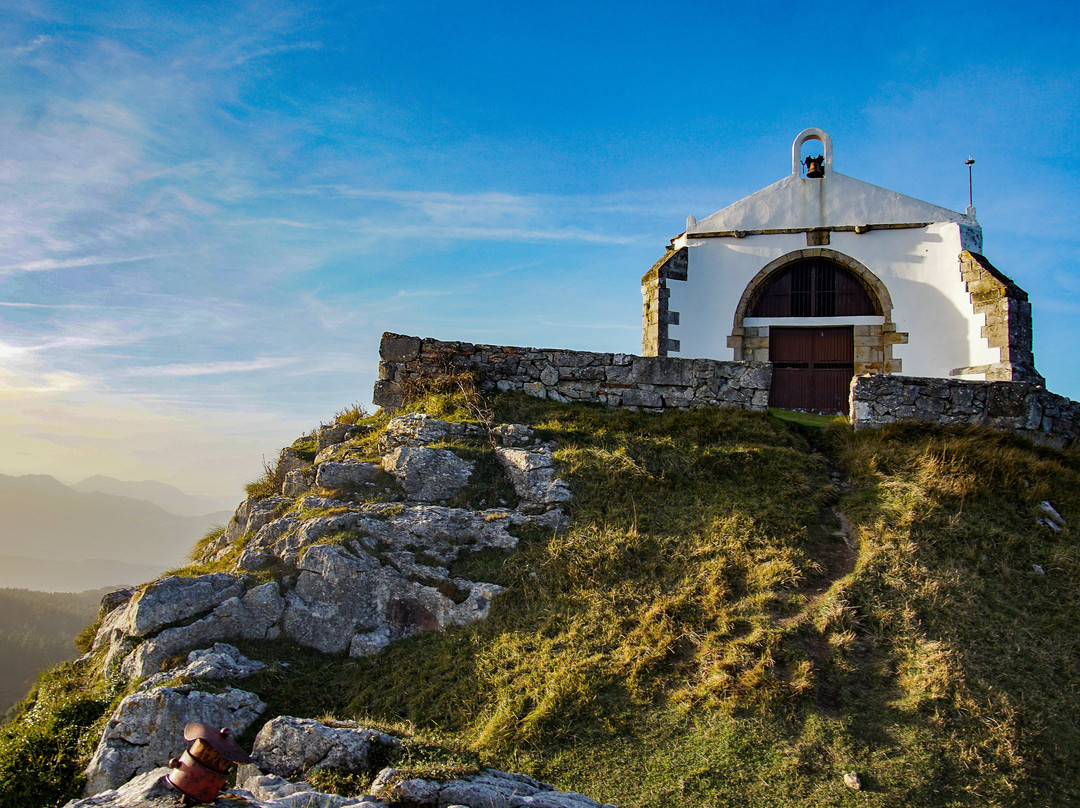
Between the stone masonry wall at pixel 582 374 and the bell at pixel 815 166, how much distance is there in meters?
6.51

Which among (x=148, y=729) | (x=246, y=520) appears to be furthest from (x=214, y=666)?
(x=246, y=520)

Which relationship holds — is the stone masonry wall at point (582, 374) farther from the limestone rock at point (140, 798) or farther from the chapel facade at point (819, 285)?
the limestone rock at point (140, 798)

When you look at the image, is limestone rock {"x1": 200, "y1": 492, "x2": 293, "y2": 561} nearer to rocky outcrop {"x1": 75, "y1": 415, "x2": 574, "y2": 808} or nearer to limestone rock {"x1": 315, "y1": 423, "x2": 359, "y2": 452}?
rocky outcrop {"x1": 75, "y1": 415, "x2": 574, "y2": 808}

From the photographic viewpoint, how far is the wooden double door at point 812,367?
14.2m

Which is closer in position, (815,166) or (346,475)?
(346,475)

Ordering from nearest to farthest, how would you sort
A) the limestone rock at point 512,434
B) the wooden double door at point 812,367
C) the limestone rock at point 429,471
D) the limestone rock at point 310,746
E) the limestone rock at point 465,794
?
the limestone rock at point 465,794, the limestone rock at point 310,746, the limestone rock at point 429,471, the limestone rock at point 512,434, the wooden double door at point 812,367

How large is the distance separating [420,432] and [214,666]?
13.7 ft

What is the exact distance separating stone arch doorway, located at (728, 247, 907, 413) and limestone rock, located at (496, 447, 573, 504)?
22.6 feet

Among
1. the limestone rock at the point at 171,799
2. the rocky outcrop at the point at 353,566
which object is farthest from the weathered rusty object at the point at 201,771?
the rocky outcrop at the point at 353,566

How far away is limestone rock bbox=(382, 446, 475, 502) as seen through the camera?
8.94m

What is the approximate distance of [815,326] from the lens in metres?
14.4

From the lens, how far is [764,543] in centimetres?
755

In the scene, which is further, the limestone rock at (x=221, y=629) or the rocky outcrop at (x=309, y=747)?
the limestone rock at (x=221, y=629)

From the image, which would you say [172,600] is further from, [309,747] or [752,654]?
[752,654]
